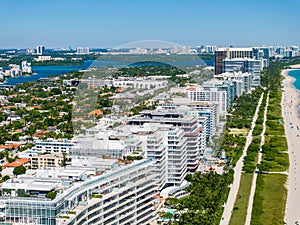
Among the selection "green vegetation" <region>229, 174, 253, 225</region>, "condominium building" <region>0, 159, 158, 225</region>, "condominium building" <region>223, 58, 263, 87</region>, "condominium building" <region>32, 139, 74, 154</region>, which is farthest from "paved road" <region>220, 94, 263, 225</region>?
"condominium building" <region>223, 58, 263, 87</region>

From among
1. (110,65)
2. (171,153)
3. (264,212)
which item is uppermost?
(110,65)

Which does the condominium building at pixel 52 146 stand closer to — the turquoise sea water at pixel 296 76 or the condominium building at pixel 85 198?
the condominium building at pixel 85 198

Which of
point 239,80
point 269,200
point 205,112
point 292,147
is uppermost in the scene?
point 239,80

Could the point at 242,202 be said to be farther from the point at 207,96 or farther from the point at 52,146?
the point at 207,96

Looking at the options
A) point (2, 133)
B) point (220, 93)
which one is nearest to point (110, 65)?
point (220, 93)

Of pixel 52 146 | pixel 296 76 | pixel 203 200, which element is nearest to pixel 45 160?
pixel 52 146

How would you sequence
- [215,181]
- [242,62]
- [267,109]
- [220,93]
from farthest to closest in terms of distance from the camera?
[242,62] → [267,109] → [220,93] → [215,181]

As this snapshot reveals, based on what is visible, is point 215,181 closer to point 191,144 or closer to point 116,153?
point 191,144
